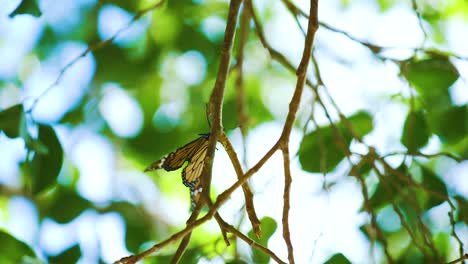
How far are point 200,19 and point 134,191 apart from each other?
0.55 m

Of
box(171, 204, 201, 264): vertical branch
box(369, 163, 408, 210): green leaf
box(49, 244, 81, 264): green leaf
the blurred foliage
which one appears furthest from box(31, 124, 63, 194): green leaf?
box(369, 163, 408, 210): green leaf

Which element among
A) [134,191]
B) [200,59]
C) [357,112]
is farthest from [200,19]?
[357,112]

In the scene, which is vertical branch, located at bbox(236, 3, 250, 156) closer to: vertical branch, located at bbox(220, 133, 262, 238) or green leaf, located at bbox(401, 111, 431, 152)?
green leaf, located at bbox(401, 111, 431, 152)

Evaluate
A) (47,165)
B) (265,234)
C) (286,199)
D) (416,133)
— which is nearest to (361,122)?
(416,133)

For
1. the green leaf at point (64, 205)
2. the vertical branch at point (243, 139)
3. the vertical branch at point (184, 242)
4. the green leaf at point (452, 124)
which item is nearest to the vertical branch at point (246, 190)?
the vertical branch at point (243, 139)

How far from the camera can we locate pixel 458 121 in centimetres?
113

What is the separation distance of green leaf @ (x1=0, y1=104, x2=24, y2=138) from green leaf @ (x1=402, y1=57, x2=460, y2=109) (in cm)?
65

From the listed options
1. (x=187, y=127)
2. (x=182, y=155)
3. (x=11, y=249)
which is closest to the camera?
(x=182, y=155)

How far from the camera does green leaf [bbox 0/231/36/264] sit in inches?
39.4

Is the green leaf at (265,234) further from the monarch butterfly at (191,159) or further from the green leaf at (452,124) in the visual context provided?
the green leaf at (452,124)

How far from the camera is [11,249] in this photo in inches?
39.6

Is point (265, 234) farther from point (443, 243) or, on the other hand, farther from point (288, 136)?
point (443, 243)

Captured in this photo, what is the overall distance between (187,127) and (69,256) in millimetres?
599

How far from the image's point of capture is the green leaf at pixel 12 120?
0.97 meters
